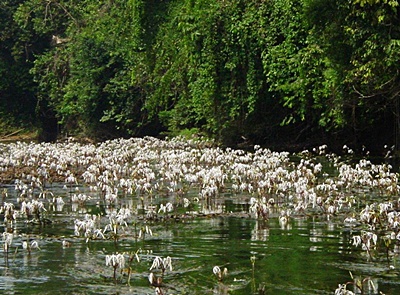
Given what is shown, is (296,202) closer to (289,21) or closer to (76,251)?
(76,251)

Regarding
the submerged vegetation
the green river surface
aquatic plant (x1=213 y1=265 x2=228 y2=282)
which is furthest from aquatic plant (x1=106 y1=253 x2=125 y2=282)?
aquatic plant (x1=213 y1=265 x2=228 y2=282)

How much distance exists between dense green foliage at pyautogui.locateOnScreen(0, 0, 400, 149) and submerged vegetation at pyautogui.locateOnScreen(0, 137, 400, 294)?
9.96 ft

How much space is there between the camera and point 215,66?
31547 millimetres

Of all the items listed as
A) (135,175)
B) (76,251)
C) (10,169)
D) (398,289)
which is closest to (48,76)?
(10,169)

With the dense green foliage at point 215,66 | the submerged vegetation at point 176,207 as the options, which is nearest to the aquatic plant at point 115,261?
the submerged vegetation at point 176,207

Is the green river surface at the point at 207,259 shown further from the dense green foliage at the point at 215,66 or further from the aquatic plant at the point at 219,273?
the dense green foliage at the point at 215,66

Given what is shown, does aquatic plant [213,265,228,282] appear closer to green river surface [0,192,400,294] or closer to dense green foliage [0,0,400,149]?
green river surface [0,192,400,294]

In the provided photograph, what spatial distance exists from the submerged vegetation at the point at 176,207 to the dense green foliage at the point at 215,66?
120 inches

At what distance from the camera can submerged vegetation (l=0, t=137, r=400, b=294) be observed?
1062cm

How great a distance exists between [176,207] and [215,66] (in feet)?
51.6

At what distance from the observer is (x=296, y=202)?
53.9ft

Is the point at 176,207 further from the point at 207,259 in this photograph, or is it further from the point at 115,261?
the point at 115,261

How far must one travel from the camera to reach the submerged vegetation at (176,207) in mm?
10617

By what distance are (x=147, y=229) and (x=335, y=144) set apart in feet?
60.5
